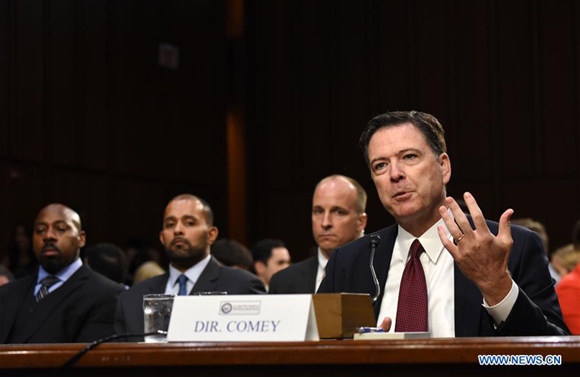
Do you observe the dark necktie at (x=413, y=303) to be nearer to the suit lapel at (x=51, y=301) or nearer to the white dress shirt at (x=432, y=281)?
the white dress shirt at (x=432, y=281)

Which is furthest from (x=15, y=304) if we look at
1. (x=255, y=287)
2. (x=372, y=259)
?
(x=372, y=259)

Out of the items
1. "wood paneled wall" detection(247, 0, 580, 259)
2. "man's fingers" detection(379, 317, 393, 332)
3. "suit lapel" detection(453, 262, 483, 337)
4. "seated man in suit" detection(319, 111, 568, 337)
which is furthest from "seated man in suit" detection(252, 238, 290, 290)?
"wood paneled wall" detection(247, 0, 580, 259)

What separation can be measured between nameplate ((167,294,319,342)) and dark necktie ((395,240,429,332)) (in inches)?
29.9

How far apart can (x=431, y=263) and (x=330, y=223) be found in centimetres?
220

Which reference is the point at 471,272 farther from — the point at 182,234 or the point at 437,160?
the point at 182,234

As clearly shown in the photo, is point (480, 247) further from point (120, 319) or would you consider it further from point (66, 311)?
point (66, 311)

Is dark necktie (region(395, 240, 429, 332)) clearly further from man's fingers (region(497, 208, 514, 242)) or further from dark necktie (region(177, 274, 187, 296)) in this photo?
dark necktie (region(177, 274, 187, 296))

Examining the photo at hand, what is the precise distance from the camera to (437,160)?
9.01 feet

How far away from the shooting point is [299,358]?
1549mm

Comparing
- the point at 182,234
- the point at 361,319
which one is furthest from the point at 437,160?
the point at 182,234

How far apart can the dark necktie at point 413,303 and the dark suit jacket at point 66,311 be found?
2.65 metres

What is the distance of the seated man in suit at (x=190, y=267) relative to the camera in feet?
16.0

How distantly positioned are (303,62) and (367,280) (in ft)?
34.1

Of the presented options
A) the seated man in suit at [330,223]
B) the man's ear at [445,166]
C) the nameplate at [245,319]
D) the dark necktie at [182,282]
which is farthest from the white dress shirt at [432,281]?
the dark necktie at [182,282]
